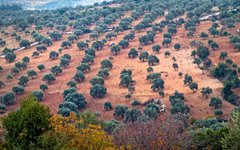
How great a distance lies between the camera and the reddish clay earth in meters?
55.8

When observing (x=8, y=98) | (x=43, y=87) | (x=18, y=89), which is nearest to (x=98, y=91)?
(x=43, y=87)

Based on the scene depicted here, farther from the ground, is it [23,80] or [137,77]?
[137,77]

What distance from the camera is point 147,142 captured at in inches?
1078

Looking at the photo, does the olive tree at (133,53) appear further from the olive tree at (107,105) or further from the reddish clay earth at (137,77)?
the olive tree at (107,105)

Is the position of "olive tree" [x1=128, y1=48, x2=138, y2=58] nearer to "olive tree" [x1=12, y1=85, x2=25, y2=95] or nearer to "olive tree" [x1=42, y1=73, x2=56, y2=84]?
"olive tree" [x1=42, y1=73, x2=56, y2=84]

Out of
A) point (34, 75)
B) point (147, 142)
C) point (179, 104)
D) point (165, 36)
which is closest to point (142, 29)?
point (165, 36)

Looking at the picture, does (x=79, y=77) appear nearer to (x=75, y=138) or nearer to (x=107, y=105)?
(x=107, y=105)

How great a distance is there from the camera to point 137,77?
67750 millimetres

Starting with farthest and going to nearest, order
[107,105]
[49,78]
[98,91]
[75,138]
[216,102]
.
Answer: [49,78] → [98,91] → [107,105] → [216,102] → [75,138]

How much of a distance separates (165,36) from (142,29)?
1502 centimetres

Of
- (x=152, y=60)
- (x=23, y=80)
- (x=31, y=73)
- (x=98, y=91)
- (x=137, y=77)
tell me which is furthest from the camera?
(x=152, y=60)

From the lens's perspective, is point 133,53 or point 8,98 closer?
point 8,98

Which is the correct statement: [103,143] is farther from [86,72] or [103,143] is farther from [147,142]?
[86,72]

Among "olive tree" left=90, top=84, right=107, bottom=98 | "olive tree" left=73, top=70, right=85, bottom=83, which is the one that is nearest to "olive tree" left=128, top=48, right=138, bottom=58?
"olive tree" left=73, top=70, right=85, bottom=83
